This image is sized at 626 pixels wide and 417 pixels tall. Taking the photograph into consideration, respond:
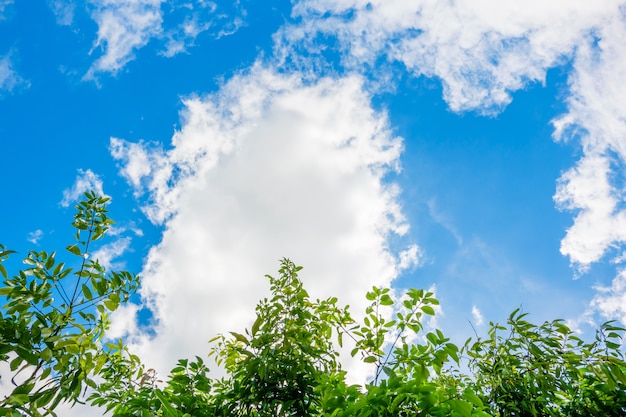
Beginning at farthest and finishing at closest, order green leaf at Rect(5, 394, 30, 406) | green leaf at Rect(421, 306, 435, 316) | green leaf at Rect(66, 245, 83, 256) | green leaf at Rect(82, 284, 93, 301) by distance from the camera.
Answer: green leaf at Rect(421, 306, 435, 316), green leaf at Rect(66, 245, 83, 256), green leaf at Rect(82, 284, 93, 301), green leaf at Rect(5, 394, 30, 406)

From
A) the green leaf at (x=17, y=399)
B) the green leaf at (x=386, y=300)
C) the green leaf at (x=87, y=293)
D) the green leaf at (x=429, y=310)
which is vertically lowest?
the green leaf at (x=17, y=399)

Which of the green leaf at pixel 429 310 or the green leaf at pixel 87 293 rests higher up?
the green leaf at pixel 429 310

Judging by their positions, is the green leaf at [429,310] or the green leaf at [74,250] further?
the green leaf at [429,310]

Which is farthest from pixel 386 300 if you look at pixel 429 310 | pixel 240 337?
pixel 240 337

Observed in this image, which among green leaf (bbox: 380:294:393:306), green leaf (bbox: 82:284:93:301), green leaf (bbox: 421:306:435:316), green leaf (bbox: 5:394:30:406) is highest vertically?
green leaf (bbox: 380:294:393:306)

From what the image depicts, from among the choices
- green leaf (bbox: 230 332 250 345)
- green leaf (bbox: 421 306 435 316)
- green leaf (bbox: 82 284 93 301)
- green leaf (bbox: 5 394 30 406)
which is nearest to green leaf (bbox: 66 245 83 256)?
green leaf (bbox: 82 284 93 301)

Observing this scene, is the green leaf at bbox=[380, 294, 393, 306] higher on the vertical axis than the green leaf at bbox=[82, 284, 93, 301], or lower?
higher

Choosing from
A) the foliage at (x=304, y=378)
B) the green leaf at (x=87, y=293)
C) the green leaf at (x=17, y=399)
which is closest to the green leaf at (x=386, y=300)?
the foliage at (x=304, y=378)

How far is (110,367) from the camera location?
392 cm

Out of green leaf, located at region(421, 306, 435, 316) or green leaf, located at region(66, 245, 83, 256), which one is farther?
green leaf, located at region(421, 306, 435, 316)

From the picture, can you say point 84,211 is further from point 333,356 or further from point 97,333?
point 333,356

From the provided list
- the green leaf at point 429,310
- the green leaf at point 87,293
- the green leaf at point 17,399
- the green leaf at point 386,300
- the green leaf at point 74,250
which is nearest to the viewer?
the green leaf at point 17,399

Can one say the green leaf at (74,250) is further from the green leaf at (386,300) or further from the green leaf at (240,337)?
the green leaf at (386,300)

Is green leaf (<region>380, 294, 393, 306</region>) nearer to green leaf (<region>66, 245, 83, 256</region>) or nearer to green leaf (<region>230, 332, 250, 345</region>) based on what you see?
green leaf (<region>230, 332, 250, 345</region>)
